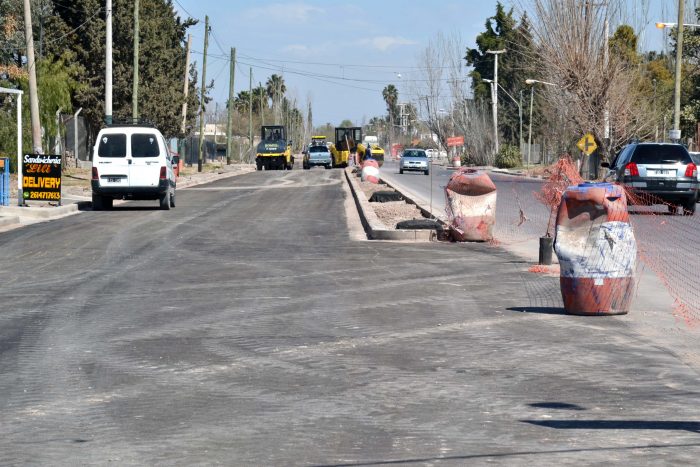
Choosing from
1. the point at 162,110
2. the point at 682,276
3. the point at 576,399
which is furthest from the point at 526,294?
the point at 162,110

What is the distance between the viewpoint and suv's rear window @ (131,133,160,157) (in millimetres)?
30797

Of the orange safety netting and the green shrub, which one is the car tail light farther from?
the green shrub

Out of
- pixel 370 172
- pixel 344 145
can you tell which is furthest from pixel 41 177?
pixel 344 145

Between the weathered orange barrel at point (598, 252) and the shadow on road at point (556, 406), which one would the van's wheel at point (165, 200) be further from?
the shadow on road at point (556, 406)

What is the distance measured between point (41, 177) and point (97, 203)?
1.81 metres

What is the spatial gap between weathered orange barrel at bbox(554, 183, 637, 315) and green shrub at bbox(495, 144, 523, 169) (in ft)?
263

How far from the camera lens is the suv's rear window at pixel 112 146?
101 ft

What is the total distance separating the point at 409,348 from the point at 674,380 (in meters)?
2.34

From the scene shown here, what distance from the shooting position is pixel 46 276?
51.4 feet

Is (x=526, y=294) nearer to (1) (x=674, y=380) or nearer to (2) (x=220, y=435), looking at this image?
(1) (x=674, y=380)

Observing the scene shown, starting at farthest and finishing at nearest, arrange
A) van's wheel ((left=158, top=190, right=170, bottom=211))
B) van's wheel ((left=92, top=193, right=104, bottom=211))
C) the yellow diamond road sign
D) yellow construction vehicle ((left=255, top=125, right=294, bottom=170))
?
yellow construction vehicle ((left=255, top=125, right=294, bottom=170)), the yellow diamond road sign, van's wheel ((left=92, top=193, right=104, bottom=211)), van's wheel ((left=158, top=190, right=170, bottom=211))

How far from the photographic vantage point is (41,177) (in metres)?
30.0

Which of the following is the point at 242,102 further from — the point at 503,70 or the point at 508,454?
the point at 508,454

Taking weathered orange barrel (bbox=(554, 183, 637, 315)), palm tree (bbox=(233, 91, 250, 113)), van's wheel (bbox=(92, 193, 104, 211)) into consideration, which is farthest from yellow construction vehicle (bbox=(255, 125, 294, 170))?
palm tree (bbox=(233, 91, 250, 113))
